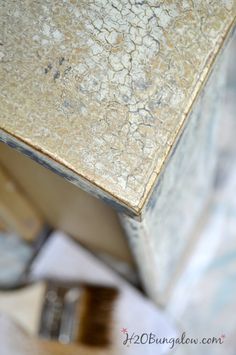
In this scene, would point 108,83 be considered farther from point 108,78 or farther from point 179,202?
point 179,202

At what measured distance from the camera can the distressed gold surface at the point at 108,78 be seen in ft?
1.62

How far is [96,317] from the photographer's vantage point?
0.83 meters

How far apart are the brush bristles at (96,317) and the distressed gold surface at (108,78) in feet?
1.31

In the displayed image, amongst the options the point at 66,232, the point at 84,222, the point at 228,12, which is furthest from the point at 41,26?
the point at 66,232

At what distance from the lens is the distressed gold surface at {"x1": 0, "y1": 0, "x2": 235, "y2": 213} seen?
0.49 metres

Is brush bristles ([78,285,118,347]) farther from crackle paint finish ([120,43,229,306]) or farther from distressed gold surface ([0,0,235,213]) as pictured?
distressed gold surface ([0,0,235,213])

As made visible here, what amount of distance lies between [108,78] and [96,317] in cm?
45

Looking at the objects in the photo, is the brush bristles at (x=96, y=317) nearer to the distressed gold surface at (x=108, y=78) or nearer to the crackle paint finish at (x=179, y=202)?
the crackle paint finish at (x=179, y=202)

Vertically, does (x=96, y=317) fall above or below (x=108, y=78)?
below

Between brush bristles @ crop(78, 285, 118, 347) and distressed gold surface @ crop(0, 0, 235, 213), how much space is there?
40 centimetres

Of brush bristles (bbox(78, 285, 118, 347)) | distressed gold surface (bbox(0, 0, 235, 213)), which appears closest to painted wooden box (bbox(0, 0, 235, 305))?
distressed gold surface (bbox(0, 0, 235, 213))

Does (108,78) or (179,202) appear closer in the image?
(108,78)

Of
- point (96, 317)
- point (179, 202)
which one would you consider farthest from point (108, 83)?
point (96, 317)

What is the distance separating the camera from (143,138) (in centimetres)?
50
